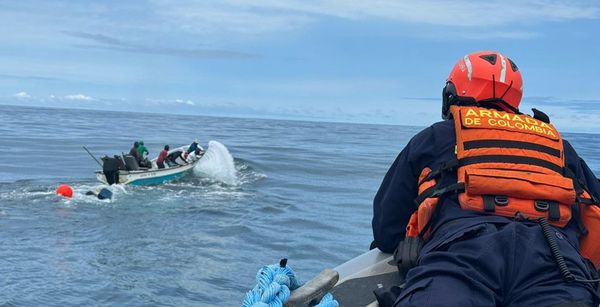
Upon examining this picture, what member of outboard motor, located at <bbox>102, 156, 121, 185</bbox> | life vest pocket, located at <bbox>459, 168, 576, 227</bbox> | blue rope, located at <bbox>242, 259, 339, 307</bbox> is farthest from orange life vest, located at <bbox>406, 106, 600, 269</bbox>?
outboard motor, located at <bbox>102, 156, 121, 185</bbox>

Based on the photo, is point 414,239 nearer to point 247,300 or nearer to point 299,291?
point 299,291

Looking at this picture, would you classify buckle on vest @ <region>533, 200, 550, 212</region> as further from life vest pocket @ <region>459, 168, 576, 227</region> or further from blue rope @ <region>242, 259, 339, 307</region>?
blue rope @ <region>242, 259, 339, 307</region>

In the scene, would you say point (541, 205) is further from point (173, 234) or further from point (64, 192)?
point (64, 192)

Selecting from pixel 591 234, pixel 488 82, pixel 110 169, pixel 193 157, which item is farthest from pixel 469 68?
pixel 193 157

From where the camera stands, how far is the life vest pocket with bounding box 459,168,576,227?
2.73m

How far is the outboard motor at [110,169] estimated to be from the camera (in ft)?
65.9

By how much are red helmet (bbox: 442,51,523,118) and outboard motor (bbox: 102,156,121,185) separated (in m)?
18.1

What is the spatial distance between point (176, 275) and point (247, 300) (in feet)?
26.4

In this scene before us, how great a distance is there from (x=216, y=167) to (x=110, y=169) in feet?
16.3

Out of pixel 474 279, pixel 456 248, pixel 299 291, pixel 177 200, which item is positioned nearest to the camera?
pixel 474 279

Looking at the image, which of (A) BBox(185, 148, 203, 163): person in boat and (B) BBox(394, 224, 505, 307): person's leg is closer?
(B) BBox(394, 224, 505, 307): person's leg

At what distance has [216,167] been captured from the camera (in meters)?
24.2

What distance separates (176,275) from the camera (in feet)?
34.8

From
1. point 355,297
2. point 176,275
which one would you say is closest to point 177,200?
point 176,275
